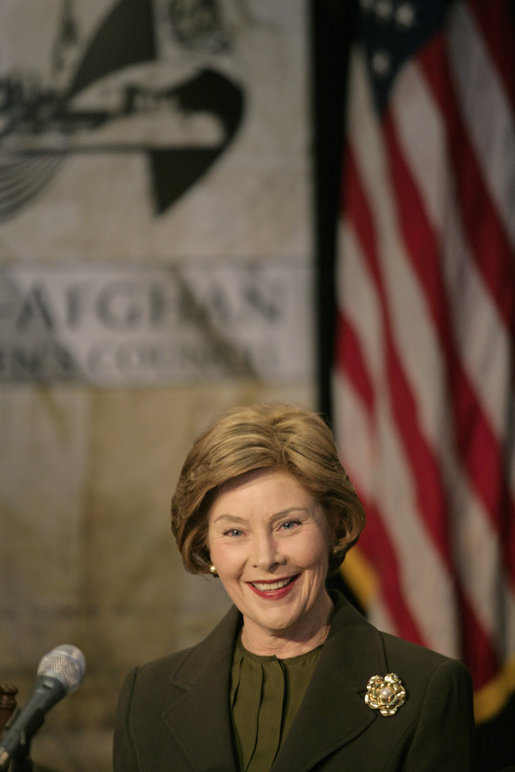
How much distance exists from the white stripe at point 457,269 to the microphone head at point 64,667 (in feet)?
6.77

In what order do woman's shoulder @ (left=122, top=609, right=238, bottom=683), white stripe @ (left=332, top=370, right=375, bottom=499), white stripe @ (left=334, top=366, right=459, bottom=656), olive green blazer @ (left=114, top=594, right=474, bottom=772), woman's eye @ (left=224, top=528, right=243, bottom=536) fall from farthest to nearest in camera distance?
1. white stripe @ (left=332, top=370, right=375, bottom=499)
2. white stripe @ (left=334, top=366, right=459, bottom=656)
3. woman's shoulder @ (left=122, top=609, right=238, bottom=683)
4. woman's eye @ (left=224, top=528, right=243, bottom=536)
5. olive green blazer @ (left=114, top=594, right=474, bottom=772)

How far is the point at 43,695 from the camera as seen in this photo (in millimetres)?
1559

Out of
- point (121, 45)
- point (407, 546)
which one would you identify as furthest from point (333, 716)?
point (121, 45)

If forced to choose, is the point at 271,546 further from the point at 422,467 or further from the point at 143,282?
the point at 143,282

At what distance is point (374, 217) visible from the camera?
351 centimetres

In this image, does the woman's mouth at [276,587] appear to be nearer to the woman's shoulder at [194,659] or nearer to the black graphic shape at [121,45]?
the woman's shoulder at [194,659]

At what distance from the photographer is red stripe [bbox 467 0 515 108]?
337cm

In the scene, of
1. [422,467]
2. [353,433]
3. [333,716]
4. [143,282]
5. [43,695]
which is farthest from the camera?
[143,282]

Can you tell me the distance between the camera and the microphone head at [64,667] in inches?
62.6

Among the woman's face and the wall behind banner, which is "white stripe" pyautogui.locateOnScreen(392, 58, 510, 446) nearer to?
the wall behind banner

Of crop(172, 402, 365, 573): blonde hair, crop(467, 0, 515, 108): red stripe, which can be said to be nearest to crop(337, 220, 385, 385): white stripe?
crop(467, 0, 515, 108): red stripe

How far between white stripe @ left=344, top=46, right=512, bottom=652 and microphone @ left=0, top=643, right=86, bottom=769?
190cm

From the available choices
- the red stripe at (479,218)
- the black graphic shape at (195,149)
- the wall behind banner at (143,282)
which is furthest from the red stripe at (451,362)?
the black graphic shape at (195,149)

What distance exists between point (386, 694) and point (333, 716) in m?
0.10
